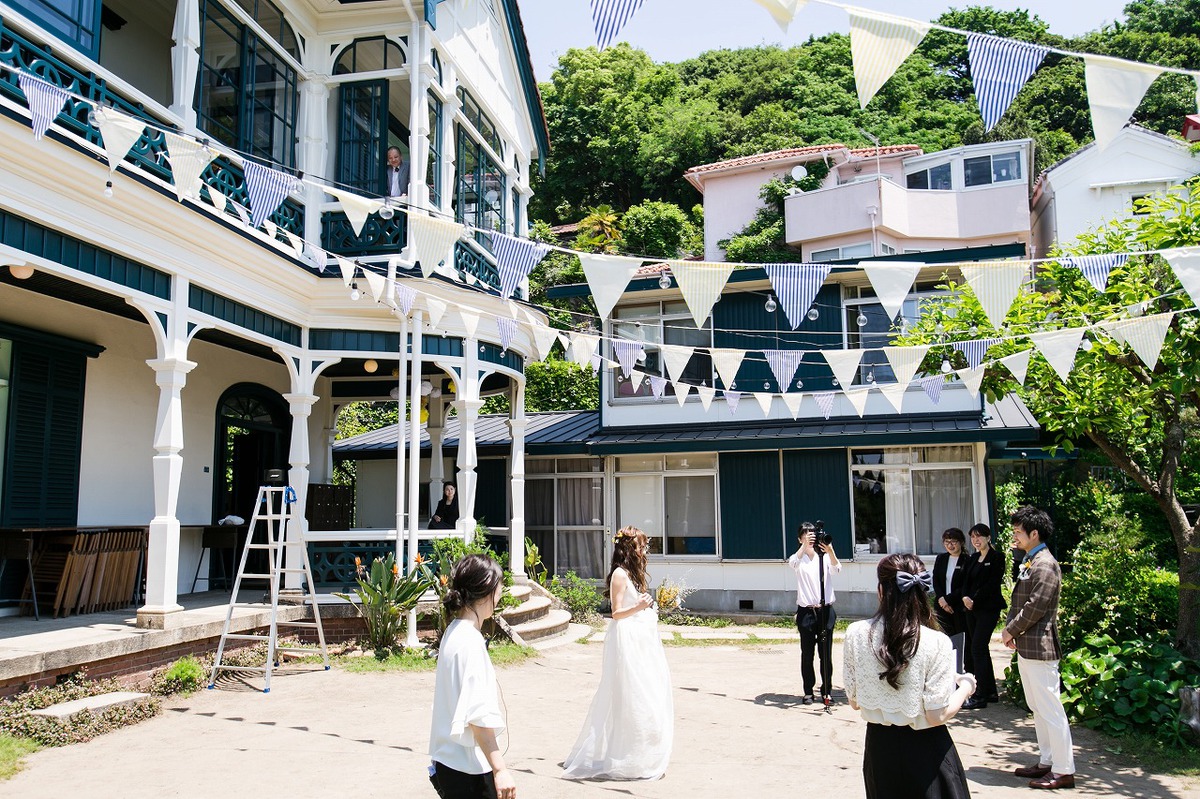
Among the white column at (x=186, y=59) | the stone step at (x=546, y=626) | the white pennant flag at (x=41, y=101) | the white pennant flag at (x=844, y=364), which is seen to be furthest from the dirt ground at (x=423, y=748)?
the white column at (x=186, y=59)

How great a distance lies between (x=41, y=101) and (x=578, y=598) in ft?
33.6

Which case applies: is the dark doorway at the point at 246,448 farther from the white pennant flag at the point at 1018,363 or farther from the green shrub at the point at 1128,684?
the green shrub at the point at 1128,684

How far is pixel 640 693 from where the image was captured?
5.82 metres

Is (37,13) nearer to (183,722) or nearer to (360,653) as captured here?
(183,722)

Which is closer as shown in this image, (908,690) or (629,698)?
(908,690)

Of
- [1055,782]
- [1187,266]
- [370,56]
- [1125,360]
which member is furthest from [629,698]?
[370,56]

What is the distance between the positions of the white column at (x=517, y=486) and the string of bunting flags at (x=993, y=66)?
9277 millimetres

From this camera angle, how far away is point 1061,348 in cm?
714

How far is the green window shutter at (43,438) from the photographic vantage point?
9.23 metres

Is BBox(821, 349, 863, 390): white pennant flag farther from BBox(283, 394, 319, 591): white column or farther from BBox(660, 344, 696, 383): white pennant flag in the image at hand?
BBox(283, 394, 319, 591): white column

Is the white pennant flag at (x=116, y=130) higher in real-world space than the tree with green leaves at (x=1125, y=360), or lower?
higher

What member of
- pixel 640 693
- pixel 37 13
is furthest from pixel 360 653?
pixel 37 13

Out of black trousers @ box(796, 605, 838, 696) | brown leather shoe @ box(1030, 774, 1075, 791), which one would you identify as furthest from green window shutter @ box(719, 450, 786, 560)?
brown leather shoe @ box(1030, 774, 1075, 791)

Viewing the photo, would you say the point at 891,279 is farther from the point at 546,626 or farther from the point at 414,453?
the point at 546,626
